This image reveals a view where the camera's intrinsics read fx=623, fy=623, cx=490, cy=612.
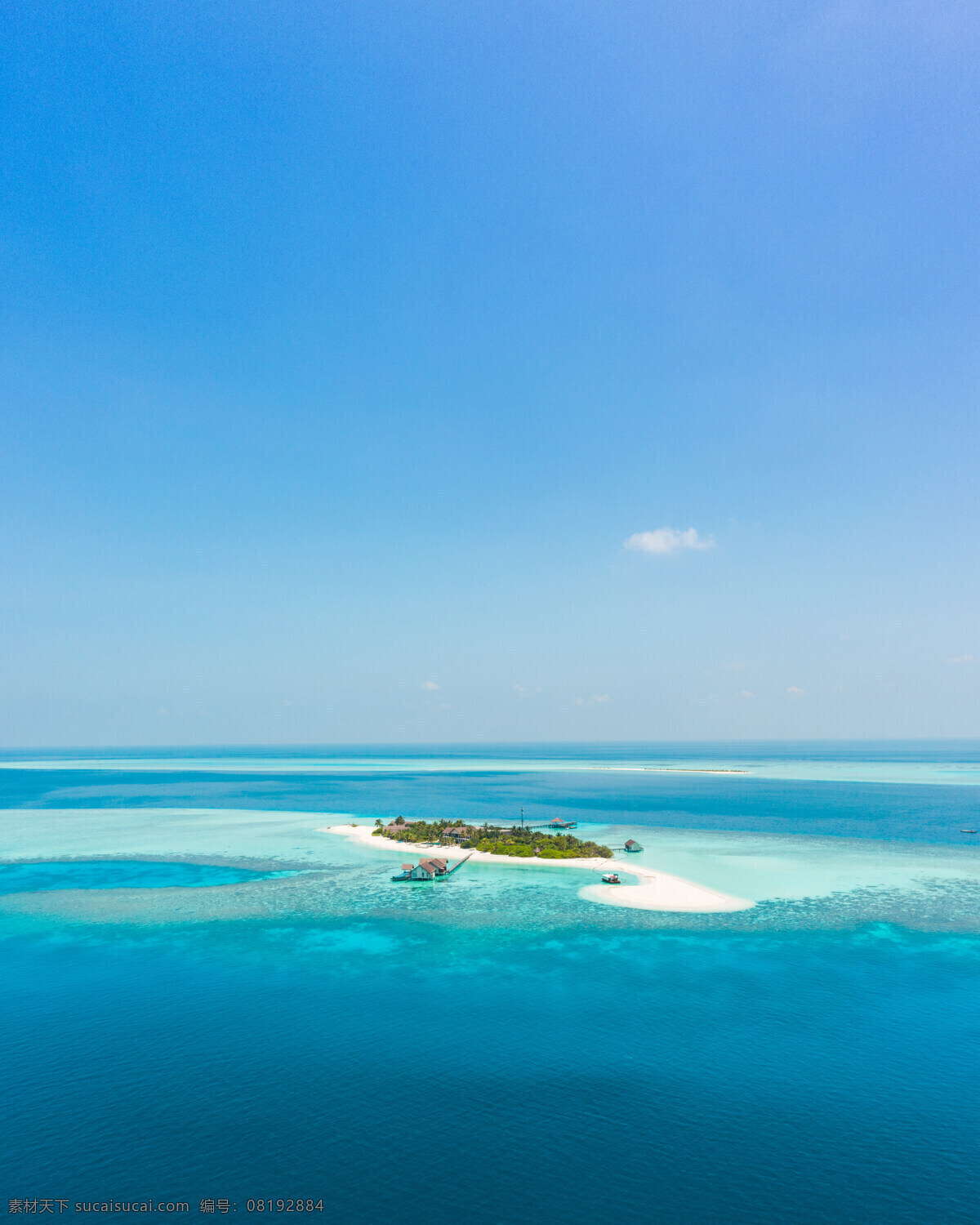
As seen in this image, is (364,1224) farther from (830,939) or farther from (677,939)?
(830,939)

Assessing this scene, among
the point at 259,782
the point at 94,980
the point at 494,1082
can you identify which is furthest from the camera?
the point at 259,782

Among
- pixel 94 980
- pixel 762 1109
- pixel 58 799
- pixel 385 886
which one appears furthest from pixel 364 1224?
pixel 58 799

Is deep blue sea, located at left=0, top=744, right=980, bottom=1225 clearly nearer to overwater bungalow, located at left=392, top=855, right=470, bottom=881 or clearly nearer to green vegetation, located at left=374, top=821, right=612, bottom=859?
overwater bungalow, located at left=392, top=855, right=470, bottom=881

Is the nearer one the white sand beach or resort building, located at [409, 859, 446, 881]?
the white sand beach

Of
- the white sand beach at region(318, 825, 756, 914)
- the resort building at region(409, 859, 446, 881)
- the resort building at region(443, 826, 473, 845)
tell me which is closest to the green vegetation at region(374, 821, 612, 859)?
the resort building at region(443, 826, 473, 845)

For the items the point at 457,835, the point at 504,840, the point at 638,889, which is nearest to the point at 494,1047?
the point at 638,889

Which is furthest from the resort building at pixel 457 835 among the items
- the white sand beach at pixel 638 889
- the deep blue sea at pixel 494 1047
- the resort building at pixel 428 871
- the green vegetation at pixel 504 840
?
the deep blue sea at pixel 494 1047
